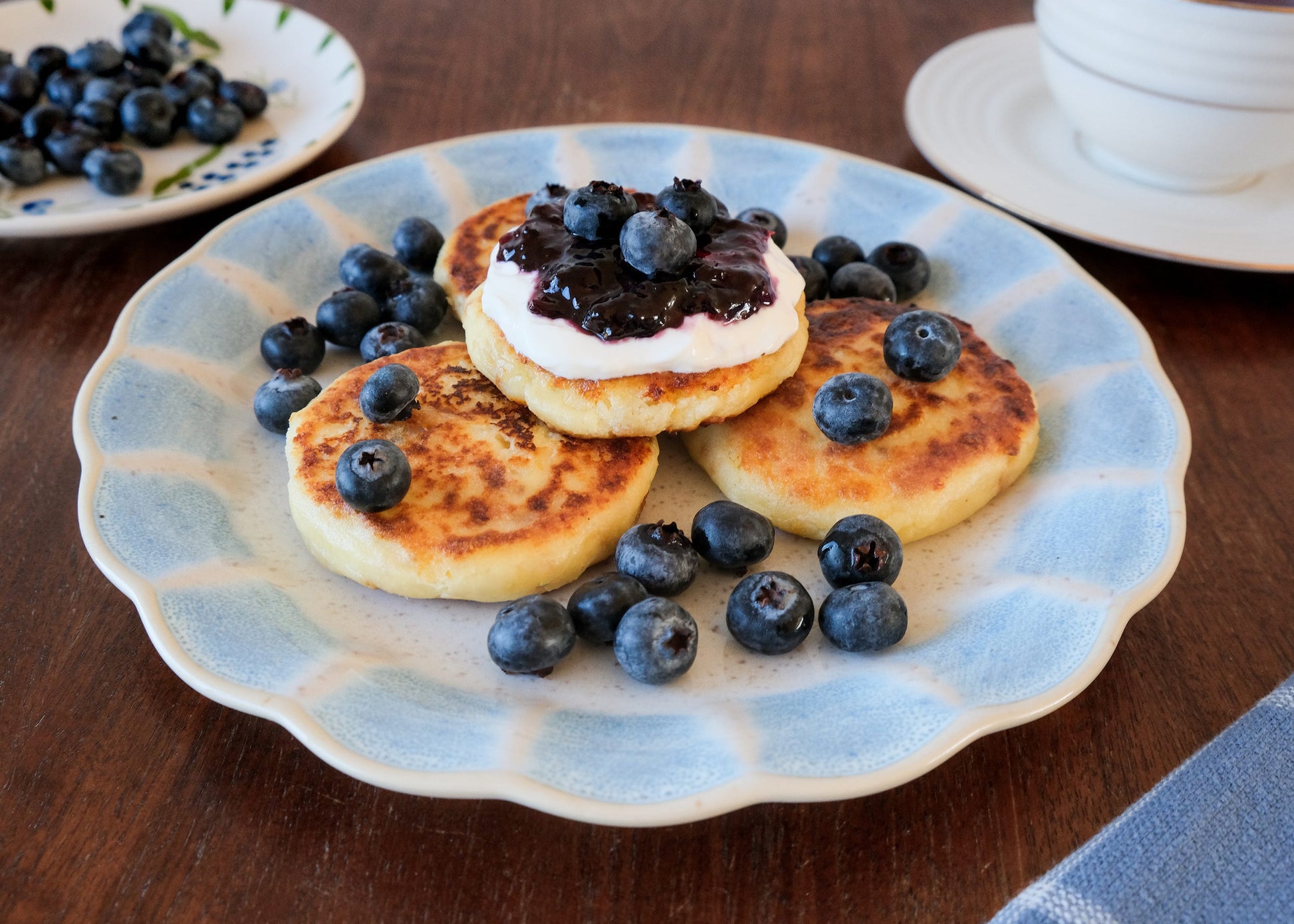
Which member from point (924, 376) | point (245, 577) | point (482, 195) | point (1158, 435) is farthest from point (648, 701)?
point (482, 195)

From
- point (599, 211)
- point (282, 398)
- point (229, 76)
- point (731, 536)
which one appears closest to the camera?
point (731, 536)

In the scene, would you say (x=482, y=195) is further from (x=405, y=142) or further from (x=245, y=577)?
(x=245, y=577)

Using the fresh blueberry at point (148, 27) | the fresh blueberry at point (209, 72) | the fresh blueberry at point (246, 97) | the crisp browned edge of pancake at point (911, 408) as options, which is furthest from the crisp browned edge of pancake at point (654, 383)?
the fresh blueberry at point (148, 27)

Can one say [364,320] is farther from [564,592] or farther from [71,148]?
[71,148]

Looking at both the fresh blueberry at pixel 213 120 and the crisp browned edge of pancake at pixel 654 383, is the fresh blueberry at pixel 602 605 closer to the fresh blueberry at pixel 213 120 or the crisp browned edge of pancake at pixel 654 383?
the crisp browned edge of pancake at pixel 654 383

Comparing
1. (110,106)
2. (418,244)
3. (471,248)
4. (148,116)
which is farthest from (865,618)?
(110,106)

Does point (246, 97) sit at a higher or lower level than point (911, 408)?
lower

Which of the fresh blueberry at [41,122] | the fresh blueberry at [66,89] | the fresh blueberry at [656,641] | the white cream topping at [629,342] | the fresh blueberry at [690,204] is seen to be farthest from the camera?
the fresh blueberry at [66,89]
